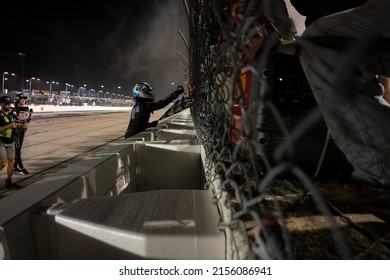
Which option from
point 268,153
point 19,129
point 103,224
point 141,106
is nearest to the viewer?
point 103,224

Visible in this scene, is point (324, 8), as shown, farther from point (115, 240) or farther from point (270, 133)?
point (115, 240)

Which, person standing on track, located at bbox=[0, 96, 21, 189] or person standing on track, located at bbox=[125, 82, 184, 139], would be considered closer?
person standing on track, located at bbox=[0, 96, 21, 189]

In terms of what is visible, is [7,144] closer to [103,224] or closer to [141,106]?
[141,106]

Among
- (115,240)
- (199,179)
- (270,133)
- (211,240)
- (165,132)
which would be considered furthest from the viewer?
(165,132)

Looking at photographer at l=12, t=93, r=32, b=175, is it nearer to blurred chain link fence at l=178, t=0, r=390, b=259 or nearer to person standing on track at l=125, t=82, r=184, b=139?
person standing on track at l=125, t=82, r=184, b=139

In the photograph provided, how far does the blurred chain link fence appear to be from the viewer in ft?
3.22

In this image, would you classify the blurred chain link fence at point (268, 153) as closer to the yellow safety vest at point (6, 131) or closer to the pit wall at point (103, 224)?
the pit wall at point (103, 224)

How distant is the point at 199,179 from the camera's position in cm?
425

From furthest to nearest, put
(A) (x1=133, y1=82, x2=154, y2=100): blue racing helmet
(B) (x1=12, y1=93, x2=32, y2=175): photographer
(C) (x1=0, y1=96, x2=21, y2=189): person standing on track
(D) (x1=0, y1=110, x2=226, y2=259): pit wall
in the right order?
(B) (x1=12, y1=93, x2=32, y2=175): photographer < (A) (x1=133, y1=82, x2=154, y2=100): blue racing helmet < (C) (x1=0, y1=96, x2=21, y2=189): person standing on track < (D) (x1=0, y1=110, x2=226, y2=259): pit wall

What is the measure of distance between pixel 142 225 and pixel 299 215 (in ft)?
3.53

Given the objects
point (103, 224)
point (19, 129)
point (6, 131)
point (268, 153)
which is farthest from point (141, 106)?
point (103, 224)

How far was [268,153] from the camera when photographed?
2.68 metres

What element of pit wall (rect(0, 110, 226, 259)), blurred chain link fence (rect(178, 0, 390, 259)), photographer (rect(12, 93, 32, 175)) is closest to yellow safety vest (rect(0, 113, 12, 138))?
photographer (rect(12, 93, 32, 175))

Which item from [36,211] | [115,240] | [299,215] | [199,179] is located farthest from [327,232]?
[199,179]
